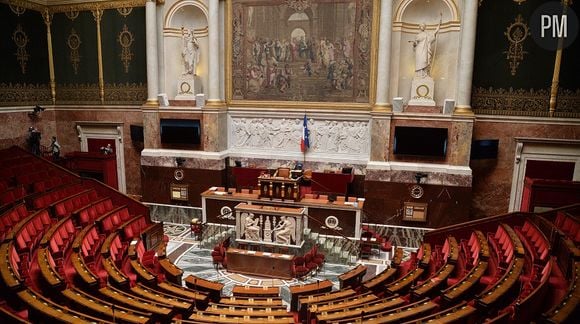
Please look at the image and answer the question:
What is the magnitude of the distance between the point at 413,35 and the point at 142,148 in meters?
10.2

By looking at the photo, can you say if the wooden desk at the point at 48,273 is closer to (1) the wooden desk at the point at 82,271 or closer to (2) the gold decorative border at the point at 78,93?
(1) the wooden desk at the point at 82,271

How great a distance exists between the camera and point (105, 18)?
14.9 meters

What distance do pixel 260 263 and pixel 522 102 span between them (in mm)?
8785

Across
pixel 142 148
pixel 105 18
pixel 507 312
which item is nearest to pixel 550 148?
pixel 507 312

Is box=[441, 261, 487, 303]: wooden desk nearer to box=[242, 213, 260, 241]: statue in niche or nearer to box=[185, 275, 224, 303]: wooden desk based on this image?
box=[185, 275, 224, 303]: wooden desk

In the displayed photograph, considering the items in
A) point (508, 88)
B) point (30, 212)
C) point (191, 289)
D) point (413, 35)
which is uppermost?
point (413, 35)

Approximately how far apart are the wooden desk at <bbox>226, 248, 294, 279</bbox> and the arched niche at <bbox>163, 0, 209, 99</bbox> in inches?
282

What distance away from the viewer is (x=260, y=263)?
30.2 ft

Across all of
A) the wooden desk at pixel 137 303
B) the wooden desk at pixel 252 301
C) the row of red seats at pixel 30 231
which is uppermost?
the row of red seats at pixel 30 231

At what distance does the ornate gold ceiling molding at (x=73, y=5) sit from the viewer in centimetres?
1442

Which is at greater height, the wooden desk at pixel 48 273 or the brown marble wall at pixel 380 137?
the brown marble wall at pixel 380 137

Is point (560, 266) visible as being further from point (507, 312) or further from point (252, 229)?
point (252, 229)

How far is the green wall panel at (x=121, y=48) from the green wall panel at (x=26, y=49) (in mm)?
2385

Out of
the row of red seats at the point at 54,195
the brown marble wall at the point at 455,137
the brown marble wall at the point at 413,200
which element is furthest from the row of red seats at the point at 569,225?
the row of red seats at the point at 54,195
